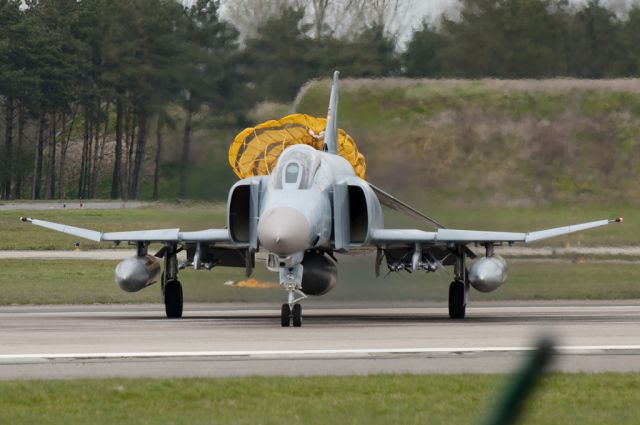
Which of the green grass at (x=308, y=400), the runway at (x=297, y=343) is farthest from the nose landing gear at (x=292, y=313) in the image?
the green grass at (x=308, y=400)

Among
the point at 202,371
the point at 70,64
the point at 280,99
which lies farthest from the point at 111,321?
the point at 70,64

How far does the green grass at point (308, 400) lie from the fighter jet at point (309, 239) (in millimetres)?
7770

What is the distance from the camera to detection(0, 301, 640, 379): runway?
469 inches

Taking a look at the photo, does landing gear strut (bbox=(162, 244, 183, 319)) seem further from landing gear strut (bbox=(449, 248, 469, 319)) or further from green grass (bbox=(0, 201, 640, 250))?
landing gear strut (bbox=(449, 248, 469, 319))

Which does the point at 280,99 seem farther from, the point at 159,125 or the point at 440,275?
the point at 440,275

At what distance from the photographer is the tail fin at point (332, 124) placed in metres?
24.0

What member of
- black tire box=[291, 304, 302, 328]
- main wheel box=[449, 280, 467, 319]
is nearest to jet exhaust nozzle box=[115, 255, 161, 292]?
black tire box=[291, 304, 302, 328]

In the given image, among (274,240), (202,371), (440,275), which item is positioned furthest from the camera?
(440,275)

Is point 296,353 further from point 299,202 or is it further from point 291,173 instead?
point 291,173

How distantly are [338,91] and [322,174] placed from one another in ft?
20.6

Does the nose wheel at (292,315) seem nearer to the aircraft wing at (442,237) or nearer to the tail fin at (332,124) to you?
the aircraft wing at (442,237)

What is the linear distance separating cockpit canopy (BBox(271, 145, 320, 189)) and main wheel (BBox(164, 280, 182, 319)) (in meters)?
3.82

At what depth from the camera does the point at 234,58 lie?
26.9m

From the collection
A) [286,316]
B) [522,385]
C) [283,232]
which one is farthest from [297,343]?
[522,385]
